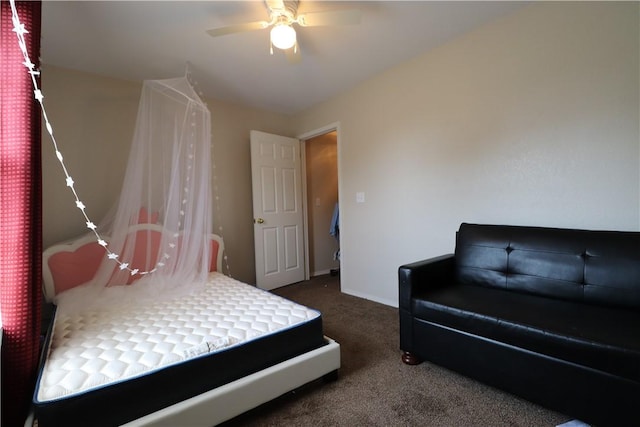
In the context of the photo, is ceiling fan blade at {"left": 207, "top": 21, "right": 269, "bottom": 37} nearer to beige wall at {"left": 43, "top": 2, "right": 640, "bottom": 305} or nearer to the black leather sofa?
beige wall at {"left": 43, "top": 2, "right": 640, "bottom": 305}

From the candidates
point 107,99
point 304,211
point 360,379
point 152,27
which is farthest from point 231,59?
point 360,379

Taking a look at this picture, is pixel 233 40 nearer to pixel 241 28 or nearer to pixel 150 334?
pixel 241 28

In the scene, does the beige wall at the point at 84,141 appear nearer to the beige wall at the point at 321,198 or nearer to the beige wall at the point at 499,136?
the beige wall at the point at 321,198

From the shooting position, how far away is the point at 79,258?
7.71ft

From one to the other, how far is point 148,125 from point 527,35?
2922mm

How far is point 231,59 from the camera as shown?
2.47 m

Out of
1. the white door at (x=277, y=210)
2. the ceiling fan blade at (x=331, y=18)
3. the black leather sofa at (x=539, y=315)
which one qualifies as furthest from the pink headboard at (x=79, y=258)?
the black leather sofa at (x=539, y=315)

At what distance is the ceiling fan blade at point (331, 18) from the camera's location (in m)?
1.64

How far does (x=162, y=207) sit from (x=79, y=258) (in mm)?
845

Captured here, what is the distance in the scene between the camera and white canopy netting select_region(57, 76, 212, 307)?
2.21 metres

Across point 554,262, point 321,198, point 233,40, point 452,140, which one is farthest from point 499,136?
point 321,198

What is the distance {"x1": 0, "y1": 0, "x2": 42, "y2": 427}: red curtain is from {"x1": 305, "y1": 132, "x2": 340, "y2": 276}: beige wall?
10.4 ft

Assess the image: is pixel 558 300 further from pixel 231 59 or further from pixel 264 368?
pixel 231 59

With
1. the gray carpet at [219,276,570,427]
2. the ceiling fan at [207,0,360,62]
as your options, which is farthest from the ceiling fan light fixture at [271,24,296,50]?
the gray carpet at [219,276,570,427]
